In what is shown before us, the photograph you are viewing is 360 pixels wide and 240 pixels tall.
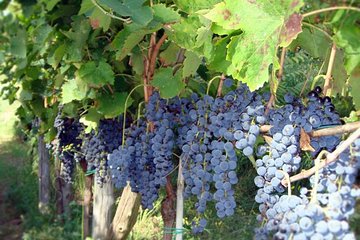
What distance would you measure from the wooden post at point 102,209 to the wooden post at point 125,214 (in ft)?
0.85

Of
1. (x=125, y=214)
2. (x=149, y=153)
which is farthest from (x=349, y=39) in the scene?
(x=125, y=214)

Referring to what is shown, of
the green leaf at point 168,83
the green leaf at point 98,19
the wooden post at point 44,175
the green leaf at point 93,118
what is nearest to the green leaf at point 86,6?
the green leaf at point 98,19

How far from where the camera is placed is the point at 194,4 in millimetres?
1387

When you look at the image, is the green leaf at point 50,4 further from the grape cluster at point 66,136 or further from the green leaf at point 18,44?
the green leaf at point 18,44

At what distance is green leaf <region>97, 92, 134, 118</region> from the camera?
1.89m

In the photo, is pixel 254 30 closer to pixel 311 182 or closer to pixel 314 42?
pixel 311 182

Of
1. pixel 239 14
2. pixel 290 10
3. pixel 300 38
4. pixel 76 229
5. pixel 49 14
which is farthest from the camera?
pixel 76 229

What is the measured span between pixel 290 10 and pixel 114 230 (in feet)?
6.26

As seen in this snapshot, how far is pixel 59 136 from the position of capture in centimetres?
261

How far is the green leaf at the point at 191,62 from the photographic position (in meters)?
1.48

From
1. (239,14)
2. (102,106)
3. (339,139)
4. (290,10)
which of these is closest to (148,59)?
(102,106)

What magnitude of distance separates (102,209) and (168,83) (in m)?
1.47

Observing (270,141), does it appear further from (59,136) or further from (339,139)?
(59,136)

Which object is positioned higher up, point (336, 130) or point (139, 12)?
point (139, 12)
